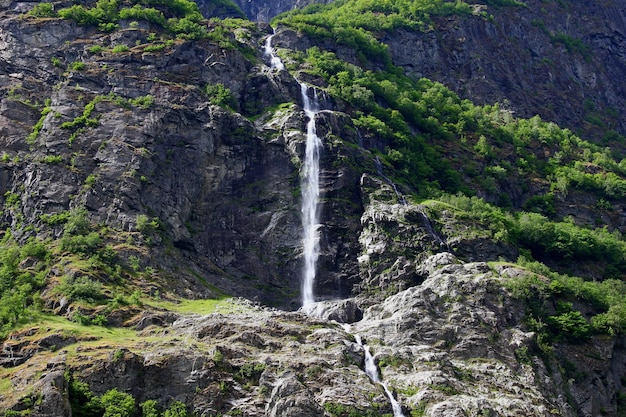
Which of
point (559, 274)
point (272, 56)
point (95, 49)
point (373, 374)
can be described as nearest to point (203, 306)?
point (373, 374)

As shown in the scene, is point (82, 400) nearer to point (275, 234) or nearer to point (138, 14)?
point (275, 234)

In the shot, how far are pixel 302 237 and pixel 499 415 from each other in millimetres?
23599

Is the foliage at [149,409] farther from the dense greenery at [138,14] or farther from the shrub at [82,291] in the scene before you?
the dense greenery at [138,14]

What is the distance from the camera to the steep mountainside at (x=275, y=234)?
3925cm

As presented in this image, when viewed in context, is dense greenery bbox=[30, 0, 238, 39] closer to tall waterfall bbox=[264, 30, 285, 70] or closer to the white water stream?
tall waterfall bbox=[264, 30, 285, 70]

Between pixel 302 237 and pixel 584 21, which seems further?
pixel 584 21

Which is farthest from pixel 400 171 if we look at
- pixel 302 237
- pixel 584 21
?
pixel 584 21

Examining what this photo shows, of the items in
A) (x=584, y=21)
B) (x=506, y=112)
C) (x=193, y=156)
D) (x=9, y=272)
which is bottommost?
(x=9, y=272)

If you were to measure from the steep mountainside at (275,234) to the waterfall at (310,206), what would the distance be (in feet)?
1.57

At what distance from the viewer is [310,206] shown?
5966cm

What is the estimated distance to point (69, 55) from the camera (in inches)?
2731

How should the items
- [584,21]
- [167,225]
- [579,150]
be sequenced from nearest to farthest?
[167,225]
[579,150]
[584,21]

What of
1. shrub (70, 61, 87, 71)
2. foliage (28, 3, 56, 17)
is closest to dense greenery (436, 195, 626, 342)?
shrub (70, 61, 87, 71)

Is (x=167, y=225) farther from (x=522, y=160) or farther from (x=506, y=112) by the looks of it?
(x=506, y=112)
